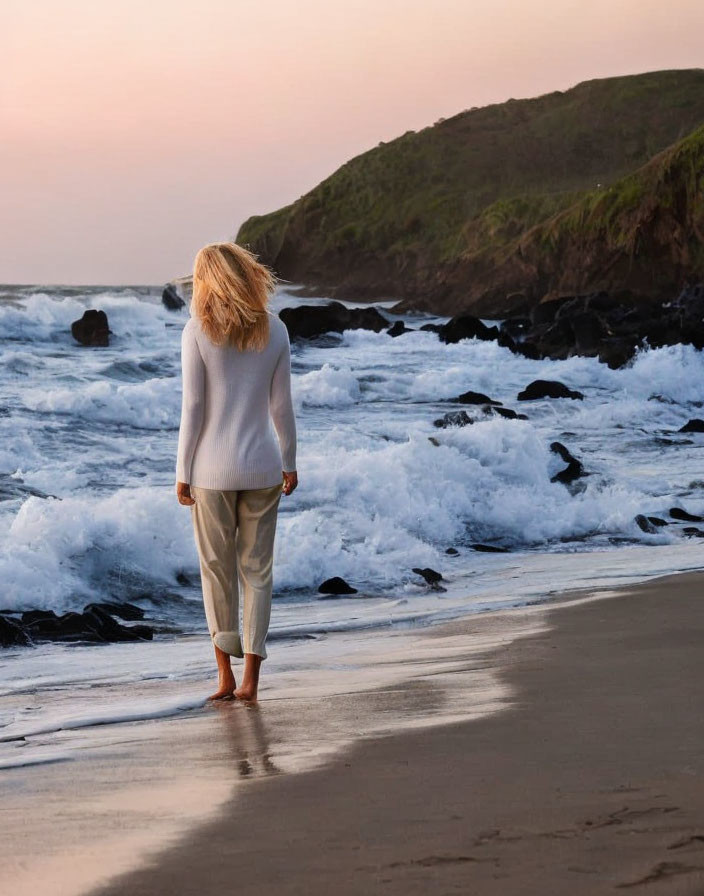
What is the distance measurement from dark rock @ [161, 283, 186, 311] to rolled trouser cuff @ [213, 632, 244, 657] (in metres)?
52.3

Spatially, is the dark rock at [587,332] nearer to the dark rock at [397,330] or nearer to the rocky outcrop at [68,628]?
the dark rock at [397,330]

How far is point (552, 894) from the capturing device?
2391 mm

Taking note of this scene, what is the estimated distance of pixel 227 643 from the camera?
5.18 meters

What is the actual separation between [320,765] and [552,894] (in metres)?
1.31

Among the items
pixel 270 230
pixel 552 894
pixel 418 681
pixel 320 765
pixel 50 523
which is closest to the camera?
pixel 552 894

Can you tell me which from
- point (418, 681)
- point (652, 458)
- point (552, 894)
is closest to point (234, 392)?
point (418, 681)

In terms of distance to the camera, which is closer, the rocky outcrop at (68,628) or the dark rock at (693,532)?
the rocky outcrop at (68,628)

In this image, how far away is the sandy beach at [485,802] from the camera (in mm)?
2551

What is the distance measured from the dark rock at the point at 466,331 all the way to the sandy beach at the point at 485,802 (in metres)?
32.3

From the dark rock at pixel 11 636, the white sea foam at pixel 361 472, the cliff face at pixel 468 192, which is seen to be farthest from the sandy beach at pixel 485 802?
the cliff face at pixel 468 192

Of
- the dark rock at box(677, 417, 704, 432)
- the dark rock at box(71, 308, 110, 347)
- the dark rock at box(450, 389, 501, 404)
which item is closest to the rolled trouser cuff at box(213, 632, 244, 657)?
the dark rock at box(677, 417, 704, 432)

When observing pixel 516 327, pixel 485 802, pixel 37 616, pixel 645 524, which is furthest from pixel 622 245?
pixel 485 802

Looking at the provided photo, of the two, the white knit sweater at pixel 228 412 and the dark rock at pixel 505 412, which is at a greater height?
the white knit sweater at pixel 228 412

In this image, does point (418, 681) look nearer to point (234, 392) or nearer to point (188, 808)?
point (234, 392)
